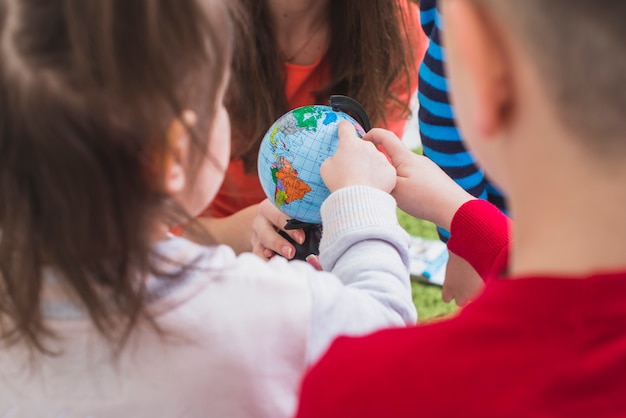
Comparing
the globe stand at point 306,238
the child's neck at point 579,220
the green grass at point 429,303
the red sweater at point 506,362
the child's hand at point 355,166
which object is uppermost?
the child's neck at point 579,220

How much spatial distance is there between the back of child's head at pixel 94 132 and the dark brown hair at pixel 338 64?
1.84ft

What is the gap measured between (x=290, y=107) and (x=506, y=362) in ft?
2.95

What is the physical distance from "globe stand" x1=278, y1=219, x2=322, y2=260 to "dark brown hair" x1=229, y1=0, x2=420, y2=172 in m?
0.25

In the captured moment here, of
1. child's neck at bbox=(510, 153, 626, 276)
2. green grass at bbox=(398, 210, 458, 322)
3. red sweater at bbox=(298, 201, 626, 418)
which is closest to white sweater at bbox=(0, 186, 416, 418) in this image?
red sweater at bbox=(298, 201, 626, 418)

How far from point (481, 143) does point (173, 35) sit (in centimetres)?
26

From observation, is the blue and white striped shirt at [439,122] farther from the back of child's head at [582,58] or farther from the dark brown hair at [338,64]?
the back of child's head at [582,58]

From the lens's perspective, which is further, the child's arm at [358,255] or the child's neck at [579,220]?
the child's arm at [358,255]

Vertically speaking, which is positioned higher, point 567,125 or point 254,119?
point 567,125

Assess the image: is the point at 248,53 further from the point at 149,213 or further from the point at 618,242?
the point at 618,242

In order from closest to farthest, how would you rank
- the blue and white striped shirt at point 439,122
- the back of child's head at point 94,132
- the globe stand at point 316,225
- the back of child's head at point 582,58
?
the back of child's head at point 582,58 < the back of child's head at point 94,132 < the globe stand at point 316,225 < the blue and white striped shirt at point 439,122

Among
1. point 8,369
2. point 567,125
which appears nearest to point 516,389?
point 567,125

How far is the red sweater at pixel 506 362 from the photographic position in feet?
1.30

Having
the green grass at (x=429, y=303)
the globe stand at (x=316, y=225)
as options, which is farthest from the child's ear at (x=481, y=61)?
the green grass at (x=429, y=303)

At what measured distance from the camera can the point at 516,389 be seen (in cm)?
41
